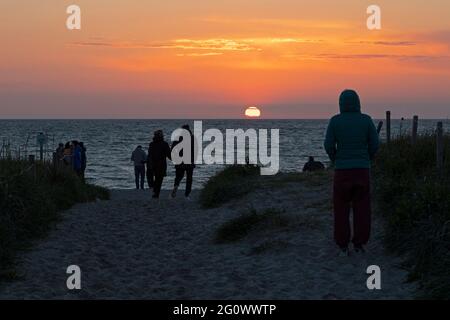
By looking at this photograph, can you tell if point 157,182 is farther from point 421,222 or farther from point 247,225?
point 421,222

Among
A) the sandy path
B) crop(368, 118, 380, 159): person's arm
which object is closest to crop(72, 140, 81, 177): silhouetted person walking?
the sandy path

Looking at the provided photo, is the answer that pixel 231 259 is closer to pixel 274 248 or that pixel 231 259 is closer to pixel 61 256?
pixel 274 248

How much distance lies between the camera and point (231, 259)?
10.7 metres

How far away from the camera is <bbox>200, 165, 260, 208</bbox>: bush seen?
17109mm

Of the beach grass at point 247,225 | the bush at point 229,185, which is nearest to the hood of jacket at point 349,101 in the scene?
the beach grass at point 247,225

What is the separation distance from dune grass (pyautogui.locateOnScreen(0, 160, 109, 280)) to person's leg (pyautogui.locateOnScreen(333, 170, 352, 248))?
4.09 metres

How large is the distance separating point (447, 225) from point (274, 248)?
2.70 m

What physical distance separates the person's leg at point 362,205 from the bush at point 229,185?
7.25 metres

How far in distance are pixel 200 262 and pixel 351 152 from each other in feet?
8.86

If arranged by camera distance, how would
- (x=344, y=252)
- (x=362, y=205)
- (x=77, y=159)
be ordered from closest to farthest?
(x=362, y=205), (x=344, y=252), (x=77, y=159)

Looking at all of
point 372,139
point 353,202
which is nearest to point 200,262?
point 353,202

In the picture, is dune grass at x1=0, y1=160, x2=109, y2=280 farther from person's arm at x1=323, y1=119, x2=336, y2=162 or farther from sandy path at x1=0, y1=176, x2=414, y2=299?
person's arm at x1=323, y1=119, x2=336, y2=162

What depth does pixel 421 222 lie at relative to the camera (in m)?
9.68
